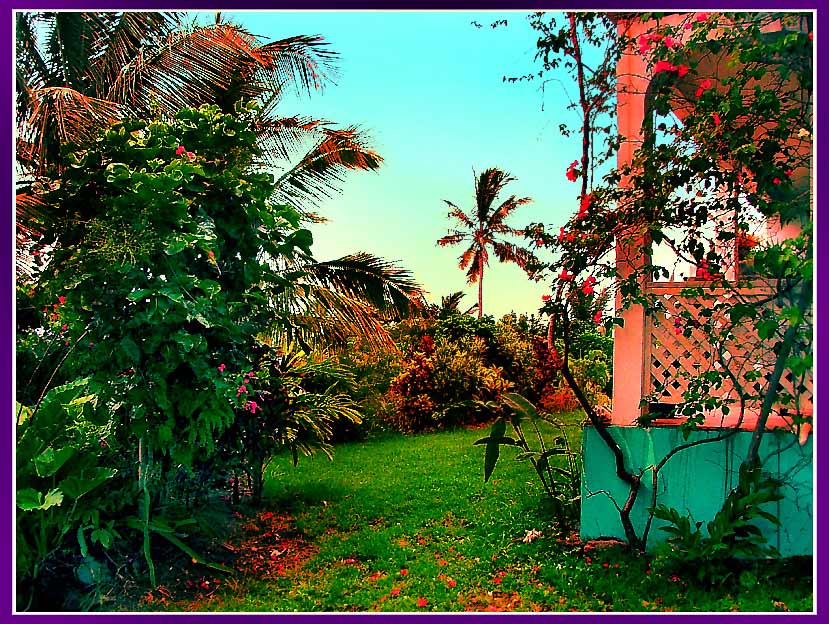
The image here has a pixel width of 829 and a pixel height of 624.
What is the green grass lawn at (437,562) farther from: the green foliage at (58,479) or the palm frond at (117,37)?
the palm frond at (117,37)

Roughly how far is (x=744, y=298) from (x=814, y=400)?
2.13 ft

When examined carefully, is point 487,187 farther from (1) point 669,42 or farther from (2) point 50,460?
(2) point 50,460

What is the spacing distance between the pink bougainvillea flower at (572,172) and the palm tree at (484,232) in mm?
11747

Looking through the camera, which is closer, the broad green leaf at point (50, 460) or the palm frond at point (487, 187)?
the broad green leaf at point (50, 460)

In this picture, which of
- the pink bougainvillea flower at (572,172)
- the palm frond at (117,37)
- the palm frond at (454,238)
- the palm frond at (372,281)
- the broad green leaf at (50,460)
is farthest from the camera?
the palm frond at (454,238)

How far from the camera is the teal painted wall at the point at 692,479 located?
3.76 meters

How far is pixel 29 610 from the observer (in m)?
3.40

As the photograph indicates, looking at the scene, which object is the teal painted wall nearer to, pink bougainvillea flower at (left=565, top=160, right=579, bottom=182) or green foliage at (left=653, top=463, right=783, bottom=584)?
green foliage at (left=653, top=463, right=783, bottom=584)

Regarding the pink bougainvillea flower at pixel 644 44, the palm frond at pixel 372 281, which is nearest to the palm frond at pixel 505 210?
the palm frond at pixel 372 281

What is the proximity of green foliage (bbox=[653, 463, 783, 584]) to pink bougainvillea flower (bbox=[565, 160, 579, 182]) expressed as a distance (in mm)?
1832

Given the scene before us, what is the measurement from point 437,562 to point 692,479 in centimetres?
156

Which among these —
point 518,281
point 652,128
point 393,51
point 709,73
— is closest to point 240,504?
point 652,128

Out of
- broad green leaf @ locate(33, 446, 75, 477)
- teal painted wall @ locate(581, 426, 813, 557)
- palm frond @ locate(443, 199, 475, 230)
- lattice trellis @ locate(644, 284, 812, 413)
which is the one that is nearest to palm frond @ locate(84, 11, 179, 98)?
broad green leaf @ locate(33, 446, 75, 477)

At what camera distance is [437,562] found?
4301mm
